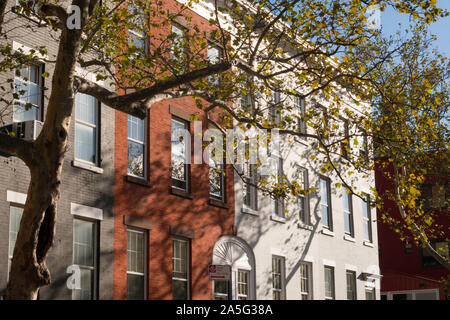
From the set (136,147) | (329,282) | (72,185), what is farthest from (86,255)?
(329,282)

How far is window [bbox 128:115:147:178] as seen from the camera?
70.7ft

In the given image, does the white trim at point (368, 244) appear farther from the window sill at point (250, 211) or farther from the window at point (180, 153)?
the window at point (180, 153)

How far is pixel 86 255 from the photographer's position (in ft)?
63.1

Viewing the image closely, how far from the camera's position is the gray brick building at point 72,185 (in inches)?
680

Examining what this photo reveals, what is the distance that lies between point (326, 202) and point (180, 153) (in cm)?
1112

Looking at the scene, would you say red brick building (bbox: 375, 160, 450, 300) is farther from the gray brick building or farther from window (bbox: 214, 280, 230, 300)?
the gray brick building

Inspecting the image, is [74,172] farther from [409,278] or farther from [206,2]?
[409,278]

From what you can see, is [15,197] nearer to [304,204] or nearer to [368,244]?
[304,204]

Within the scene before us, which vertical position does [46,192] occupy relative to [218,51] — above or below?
below

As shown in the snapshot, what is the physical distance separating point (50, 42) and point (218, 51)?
8.38 metres

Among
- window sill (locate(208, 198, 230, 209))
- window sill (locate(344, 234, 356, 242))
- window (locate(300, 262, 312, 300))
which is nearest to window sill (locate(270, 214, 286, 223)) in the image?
window (locate(300, 262, 312, 300))
